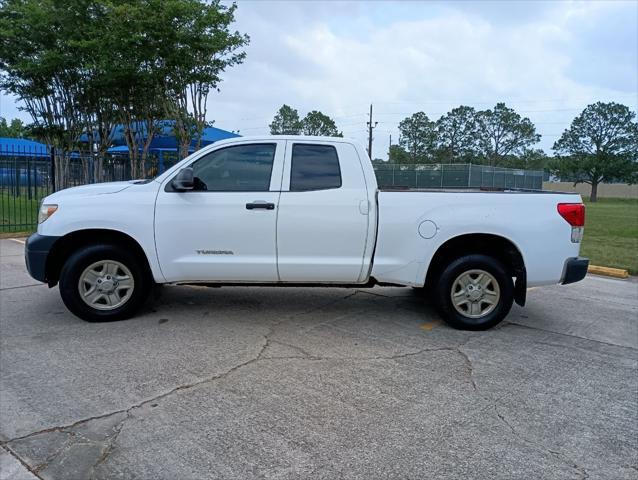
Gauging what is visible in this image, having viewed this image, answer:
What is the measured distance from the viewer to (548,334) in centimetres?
523

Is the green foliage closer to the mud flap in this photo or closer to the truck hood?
the truck hood

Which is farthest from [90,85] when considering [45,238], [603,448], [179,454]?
[603,448]

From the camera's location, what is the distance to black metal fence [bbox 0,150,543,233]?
1546cm

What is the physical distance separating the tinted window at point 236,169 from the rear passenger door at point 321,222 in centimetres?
23

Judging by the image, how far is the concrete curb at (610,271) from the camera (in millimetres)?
8695

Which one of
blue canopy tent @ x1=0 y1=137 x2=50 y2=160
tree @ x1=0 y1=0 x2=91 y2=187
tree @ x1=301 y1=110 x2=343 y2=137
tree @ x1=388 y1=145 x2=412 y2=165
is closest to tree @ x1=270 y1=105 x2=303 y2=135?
tree @ x1=301 y1=110 x2=343 y2=137

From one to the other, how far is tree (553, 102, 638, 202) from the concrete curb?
65.0 meters

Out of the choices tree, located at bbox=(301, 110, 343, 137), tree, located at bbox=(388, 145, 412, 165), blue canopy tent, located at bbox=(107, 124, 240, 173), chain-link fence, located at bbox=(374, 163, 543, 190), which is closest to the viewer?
blue canopy tent, located at bbox=(107, 124, 240, 173)

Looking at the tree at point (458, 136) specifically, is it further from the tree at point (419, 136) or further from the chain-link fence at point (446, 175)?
the chain-link fence at point (446, 175)

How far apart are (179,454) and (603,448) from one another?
2.58 meters

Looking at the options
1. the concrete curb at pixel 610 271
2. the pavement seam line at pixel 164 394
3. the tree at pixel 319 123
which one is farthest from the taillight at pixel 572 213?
the tree at pixel 319 123

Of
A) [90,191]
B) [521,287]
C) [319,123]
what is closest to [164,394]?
[90,191]

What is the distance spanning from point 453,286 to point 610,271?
532 centimetres

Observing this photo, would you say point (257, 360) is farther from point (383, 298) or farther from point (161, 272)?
point (383, 298)
